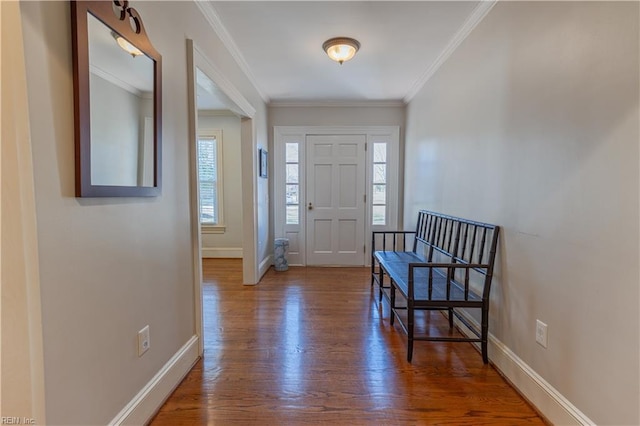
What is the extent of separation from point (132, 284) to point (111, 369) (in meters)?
0.35

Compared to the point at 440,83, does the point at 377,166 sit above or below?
below

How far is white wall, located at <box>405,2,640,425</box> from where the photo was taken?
1.12 meters

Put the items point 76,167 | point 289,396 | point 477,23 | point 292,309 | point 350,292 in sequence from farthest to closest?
point 350,292 < point 292,309 < point 477,23 < point 289,396 < point 76,167

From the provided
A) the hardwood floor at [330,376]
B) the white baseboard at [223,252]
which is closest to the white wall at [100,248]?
the hardwood floor at [330,376]

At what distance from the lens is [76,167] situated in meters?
1.05

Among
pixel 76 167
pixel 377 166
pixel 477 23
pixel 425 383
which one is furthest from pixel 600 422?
pixel 377 166

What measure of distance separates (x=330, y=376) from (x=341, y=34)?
249cm

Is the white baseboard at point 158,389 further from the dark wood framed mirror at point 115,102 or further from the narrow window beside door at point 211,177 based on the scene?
the narrow window beside door at point 211,177

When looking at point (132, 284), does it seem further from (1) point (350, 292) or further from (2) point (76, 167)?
(1) point (350, 292)

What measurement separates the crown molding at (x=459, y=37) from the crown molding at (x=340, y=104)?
2.25ft

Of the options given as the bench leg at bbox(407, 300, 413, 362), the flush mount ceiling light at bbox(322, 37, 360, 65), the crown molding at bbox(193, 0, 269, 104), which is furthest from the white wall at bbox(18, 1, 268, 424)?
the bench leg at bbox(407, 300, 413, 362)

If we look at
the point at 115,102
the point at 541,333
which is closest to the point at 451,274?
the point at 541,333

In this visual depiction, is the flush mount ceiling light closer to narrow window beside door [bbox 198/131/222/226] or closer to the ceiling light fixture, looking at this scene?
the ceiling light fixture

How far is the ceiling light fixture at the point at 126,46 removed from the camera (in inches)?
49.1
